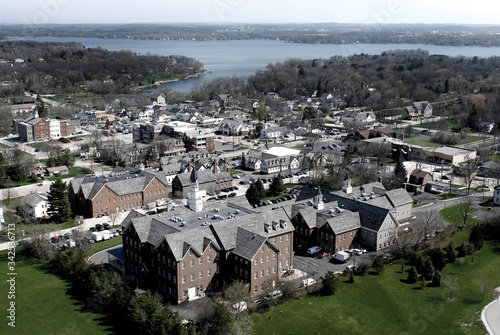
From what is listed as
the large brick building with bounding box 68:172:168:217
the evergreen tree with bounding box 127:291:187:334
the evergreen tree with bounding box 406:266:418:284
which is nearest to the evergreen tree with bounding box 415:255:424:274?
the evergreen tree with bounding box 406:266:418:284

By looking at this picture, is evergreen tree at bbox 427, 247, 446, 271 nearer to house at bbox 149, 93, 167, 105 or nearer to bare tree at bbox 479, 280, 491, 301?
bare tree at bbox 479, 280, 491, 301

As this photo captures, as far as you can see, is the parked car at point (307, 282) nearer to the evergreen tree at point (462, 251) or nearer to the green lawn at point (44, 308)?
the evergreen tree at point (462, 251)

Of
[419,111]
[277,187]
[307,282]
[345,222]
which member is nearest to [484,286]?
[345,222]

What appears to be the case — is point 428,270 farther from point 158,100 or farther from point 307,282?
point 158,100

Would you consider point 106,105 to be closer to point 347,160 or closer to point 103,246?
point 347,160

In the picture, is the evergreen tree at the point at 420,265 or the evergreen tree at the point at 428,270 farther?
the evergreen tree at the point at 420,265

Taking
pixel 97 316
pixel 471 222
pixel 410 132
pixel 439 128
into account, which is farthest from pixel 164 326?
pixel 439 128

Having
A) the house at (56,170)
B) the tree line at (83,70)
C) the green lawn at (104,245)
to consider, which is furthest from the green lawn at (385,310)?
the tree line at (83,70)
